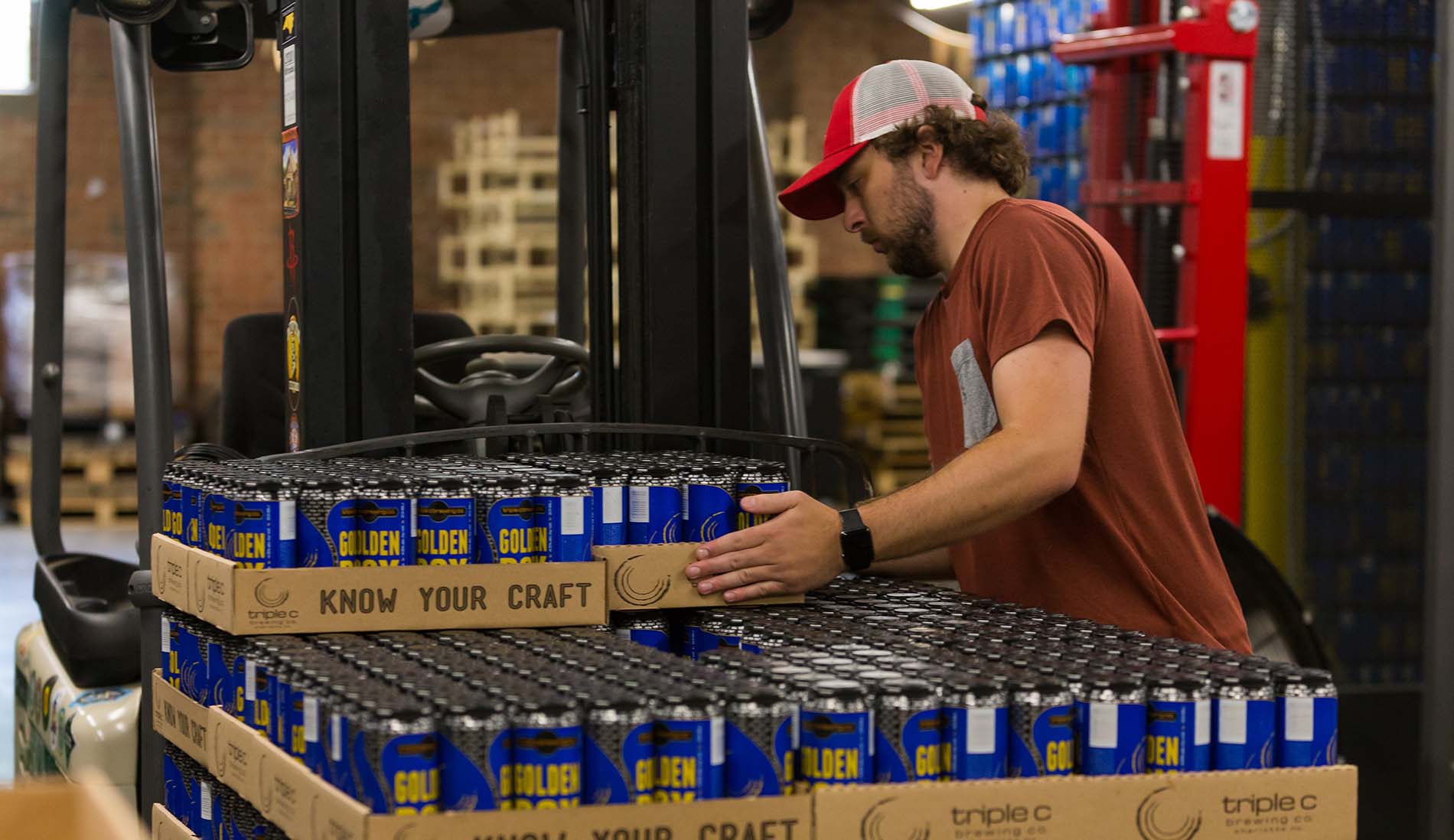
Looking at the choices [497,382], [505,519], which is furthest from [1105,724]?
[497,382]

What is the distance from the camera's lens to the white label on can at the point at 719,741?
6.31 feet

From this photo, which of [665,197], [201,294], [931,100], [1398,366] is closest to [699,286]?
[665,197]

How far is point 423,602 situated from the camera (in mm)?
2469

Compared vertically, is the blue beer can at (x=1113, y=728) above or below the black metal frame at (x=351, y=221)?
below

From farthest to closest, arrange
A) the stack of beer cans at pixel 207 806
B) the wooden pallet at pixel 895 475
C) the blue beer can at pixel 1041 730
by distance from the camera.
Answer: the wooden pallet at pixel 895 475 < the stack of beer cans at pixel 207 806 < the blue beer can at pixel 1041 730

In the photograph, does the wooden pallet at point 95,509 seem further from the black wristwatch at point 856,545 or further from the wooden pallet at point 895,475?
the black wristwatch at point 856,545

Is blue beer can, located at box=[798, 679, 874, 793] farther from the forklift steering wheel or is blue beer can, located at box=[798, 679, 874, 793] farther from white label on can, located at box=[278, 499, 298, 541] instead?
the forklift steering wheel

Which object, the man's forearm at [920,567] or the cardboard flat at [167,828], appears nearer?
the cardboard flat at [167,828]

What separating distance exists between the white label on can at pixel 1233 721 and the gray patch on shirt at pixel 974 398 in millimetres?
932

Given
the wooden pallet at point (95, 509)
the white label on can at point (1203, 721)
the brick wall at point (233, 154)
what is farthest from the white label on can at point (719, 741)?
the brick wall at point (233, 154)

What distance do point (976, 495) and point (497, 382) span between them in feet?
7.15

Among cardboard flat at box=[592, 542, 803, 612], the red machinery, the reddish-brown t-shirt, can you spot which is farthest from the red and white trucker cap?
the red machinery

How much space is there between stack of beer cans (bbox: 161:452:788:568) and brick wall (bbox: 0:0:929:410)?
12364 mm

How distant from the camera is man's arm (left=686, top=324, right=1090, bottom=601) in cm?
269
